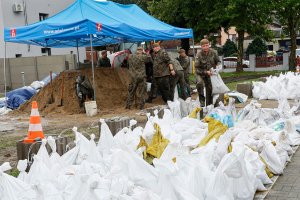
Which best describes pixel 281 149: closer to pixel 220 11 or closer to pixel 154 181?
pixel 154 181

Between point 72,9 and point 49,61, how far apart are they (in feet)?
45.8

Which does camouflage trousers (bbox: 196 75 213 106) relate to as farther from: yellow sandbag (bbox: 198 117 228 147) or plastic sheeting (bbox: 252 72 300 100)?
yellow sandbag (bbox: 198 117 228 147)

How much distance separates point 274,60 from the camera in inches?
1390

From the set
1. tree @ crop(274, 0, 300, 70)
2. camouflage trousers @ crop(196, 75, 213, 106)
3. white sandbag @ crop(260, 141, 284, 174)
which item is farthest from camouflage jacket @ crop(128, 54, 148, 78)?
tree @ crop(274, 0, 300, 70)

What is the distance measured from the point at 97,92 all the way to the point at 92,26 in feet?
8.94

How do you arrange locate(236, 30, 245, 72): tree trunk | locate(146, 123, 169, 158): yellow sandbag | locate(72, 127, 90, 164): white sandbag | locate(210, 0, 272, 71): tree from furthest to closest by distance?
locate(236, 30, 245, 72): tree trunk, locate(210, 0, 272, 71): tree, locate(146, 123, 169, 158): yellow sandbag, locate(72, 127, 90, 164): white sandbag

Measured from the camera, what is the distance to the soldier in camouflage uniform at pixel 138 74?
1195cm

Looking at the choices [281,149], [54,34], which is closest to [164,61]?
[54,34]

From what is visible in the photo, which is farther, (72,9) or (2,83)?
(2,83)

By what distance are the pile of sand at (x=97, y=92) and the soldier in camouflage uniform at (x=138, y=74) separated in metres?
0.80

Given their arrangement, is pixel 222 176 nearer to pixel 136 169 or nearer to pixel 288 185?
pixel 136 169

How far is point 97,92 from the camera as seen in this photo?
43.2 feet

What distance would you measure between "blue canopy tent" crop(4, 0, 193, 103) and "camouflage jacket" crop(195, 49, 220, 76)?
2.50m

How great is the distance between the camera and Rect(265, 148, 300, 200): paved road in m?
4.65
